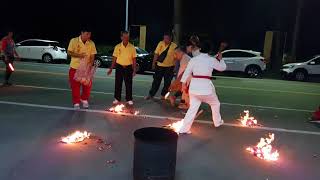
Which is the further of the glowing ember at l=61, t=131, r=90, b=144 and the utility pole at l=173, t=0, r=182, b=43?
the utility pole at l=173, t=0, r=182, b=43

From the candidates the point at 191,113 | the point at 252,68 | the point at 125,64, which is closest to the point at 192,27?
the point at 252,68

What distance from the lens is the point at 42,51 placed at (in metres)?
26.6

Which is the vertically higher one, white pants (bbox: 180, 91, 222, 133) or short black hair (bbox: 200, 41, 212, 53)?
short black hair (bbox: 200, 41, 212, 53)

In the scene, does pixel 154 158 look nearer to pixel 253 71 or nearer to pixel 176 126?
pixel 176 126

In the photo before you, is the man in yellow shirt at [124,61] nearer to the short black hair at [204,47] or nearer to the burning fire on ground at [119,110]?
the burning fire on ground at [119,110]

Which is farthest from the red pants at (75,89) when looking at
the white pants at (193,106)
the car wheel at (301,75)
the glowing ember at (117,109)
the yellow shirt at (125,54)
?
the car wheel at (301,75)

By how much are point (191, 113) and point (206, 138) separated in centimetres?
56

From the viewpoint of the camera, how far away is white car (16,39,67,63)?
26.5m

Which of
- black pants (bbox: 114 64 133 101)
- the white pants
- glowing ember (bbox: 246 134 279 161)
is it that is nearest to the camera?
glowing ember (bbox: 246 134 279 161)

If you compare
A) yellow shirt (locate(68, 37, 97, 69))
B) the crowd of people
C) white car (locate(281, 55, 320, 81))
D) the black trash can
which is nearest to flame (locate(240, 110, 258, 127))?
the crowd of people

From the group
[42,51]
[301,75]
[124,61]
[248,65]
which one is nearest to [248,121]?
[124,61]

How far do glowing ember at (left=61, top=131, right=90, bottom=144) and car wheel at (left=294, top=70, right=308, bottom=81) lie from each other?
17888 millimetres

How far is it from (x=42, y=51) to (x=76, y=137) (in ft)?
65.8

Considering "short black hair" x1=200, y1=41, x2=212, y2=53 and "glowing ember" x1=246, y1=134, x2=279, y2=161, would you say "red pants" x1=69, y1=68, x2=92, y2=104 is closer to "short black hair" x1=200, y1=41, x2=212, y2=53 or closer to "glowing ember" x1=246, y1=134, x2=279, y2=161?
"short black hair" x1=200, y1=41, x2=212, y2=53
